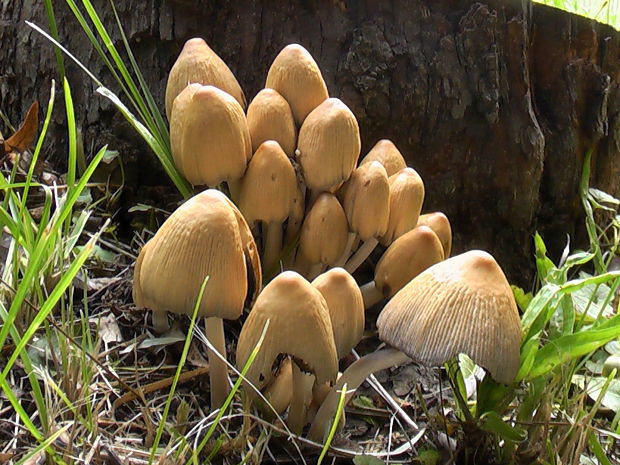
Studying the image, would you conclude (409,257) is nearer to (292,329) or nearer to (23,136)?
(292,329)

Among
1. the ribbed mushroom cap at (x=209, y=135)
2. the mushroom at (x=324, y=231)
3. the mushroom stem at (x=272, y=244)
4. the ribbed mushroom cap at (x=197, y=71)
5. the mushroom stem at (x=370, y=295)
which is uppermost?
the ribbed mushroom cap at (x=197, y=71)

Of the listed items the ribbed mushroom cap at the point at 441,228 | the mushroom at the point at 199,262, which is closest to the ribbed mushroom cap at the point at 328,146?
the ribbed mushroom cap at the point at 441,228

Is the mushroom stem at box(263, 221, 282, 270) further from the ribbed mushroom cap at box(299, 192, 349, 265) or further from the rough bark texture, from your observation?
the rough bark texture

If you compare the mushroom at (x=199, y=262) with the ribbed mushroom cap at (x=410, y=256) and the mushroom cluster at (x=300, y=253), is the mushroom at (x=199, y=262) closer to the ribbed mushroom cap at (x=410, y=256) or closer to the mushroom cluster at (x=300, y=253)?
the mushroom cluster at (x=300, y=253)

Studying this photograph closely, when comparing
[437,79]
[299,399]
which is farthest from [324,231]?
[437,79]

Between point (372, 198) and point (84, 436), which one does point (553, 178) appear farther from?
point (84, 436)

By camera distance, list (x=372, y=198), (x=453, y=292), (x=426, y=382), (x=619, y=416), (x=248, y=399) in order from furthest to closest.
→ (x=426, y=382)
(x=372, y=198)
(x=619, y=416)
(x=248, y=399)
(x=453, y=292)

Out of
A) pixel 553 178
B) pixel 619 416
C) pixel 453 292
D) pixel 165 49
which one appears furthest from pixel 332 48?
pixel 619 416
